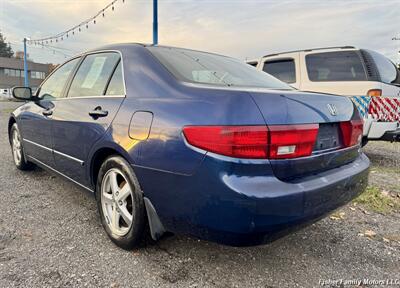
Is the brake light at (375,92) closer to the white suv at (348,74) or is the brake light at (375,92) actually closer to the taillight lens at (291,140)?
the white suv at (348,74)

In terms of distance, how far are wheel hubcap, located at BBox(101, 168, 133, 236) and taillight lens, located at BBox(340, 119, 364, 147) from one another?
5.24ft

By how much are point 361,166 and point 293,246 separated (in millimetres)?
825

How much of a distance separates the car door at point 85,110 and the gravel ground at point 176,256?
0.52 meters

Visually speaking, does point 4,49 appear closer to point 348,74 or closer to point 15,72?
point 15,72

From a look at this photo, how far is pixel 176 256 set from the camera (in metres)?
2.32

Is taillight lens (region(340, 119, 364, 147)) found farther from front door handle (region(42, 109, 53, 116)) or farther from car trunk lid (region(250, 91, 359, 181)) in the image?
front door handle (region(42, 109, 53, 116))

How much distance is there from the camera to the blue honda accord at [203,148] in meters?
1.69

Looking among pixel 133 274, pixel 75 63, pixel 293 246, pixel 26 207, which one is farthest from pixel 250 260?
pixel 75 63

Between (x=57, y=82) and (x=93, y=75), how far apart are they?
93 centimetres

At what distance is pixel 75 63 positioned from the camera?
10.8 ft

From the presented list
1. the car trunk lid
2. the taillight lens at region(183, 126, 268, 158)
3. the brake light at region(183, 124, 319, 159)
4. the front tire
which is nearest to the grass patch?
the car trunk lid

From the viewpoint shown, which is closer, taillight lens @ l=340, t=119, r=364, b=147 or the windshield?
taillight lens @ l=340, t=119, r=364, b=147

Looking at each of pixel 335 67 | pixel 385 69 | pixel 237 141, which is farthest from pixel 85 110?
pixel 385 69

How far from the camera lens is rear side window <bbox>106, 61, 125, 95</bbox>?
246 centimetres
